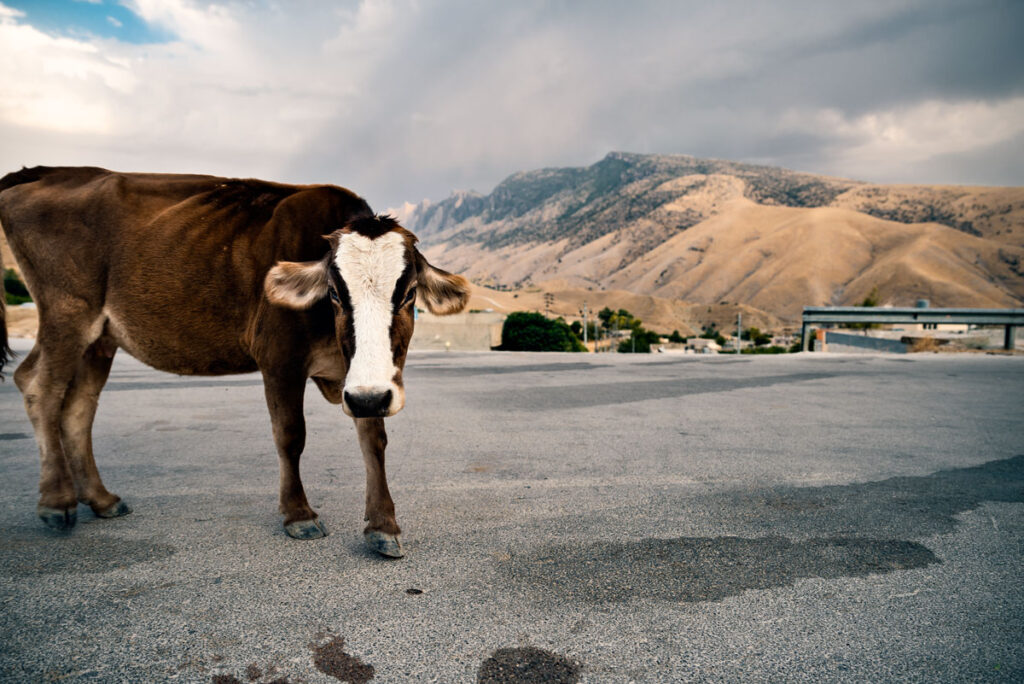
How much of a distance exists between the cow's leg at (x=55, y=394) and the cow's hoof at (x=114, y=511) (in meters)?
0.18

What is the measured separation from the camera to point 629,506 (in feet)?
13.4

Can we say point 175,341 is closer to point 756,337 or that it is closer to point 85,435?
point 85,435

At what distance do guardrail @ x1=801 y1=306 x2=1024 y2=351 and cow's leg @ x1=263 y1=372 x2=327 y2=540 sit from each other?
16.8 m

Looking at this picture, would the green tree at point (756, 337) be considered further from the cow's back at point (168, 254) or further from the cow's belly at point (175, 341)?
the cow's belly at point (175, 341)

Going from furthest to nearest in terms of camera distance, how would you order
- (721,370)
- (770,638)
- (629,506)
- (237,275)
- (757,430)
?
1. (721,370)
2. (757,430)
3. (629,506)
4. (237,275)
5. (770,638)

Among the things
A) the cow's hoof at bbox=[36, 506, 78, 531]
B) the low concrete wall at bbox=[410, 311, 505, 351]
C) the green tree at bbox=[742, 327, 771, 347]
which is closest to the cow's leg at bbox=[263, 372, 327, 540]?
the cow's hoof at bbox=[36, 506, 78, 531]

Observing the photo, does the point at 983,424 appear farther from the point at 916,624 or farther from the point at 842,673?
the point at 842,673

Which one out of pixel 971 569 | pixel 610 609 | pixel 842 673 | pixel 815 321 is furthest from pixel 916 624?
pixel 815 321

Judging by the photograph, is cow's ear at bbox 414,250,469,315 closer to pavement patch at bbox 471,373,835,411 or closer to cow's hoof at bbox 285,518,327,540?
cow's hoof at bbox 285,518,327,540

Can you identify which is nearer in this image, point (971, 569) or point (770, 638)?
point (770, 638)

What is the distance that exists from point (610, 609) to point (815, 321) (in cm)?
1931

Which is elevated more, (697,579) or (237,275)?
(237,275)

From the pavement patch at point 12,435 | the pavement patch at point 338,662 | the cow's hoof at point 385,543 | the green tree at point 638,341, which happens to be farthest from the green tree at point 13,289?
the green tree at point 638,341

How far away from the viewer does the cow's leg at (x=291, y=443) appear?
3465 mm
